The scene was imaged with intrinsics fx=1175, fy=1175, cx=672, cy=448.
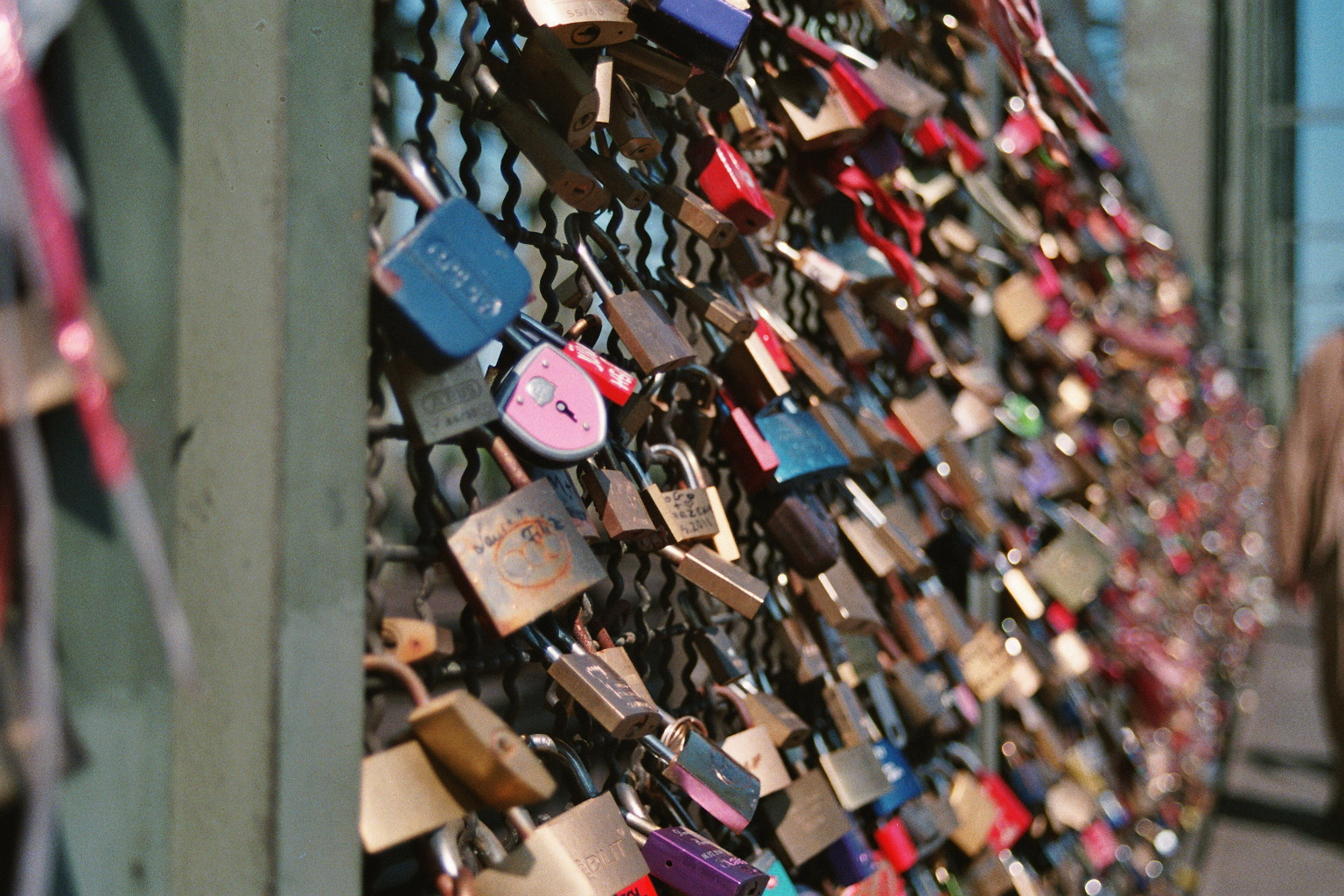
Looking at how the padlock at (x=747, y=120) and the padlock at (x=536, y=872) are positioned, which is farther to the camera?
the padlock at (x=747, y=120)

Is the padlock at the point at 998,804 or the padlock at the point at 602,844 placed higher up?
the padlock at the point at 602,844

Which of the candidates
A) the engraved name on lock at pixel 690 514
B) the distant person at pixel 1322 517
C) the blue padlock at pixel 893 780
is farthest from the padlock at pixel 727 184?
the distant person at pixel 1322 517

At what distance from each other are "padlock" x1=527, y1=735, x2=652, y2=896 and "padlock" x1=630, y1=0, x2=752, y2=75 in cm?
61

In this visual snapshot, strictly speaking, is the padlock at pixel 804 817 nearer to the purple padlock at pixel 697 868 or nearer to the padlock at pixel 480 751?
the purple padlock at pixel 697 868

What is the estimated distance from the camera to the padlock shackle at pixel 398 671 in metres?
0.77

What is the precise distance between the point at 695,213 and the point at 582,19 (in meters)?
0.23

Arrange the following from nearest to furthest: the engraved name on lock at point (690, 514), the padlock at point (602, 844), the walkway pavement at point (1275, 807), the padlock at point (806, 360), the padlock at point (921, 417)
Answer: the padlock at point (602, 844) → the engraved name on lock at point (690, 514) → the padlock at point (806, 360) → the padlock at point (921, 417) → the walkway pavement at point (1275, 807)

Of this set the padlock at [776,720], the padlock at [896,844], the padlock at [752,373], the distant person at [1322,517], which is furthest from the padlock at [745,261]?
the distant person at [1322,517]

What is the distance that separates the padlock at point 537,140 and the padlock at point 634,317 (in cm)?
10

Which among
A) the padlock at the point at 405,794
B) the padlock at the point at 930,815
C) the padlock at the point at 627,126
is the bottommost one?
the padlock at the point at 930,815

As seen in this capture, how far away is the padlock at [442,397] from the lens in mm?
769

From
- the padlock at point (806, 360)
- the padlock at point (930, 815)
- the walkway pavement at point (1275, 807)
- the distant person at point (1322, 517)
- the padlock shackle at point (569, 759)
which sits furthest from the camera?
the distant person at point (1322, 517)

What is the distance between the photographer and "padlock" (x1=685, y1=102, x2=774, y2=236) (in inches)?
44.3

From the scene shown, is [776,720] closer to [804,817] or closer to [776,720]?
[776,720]
